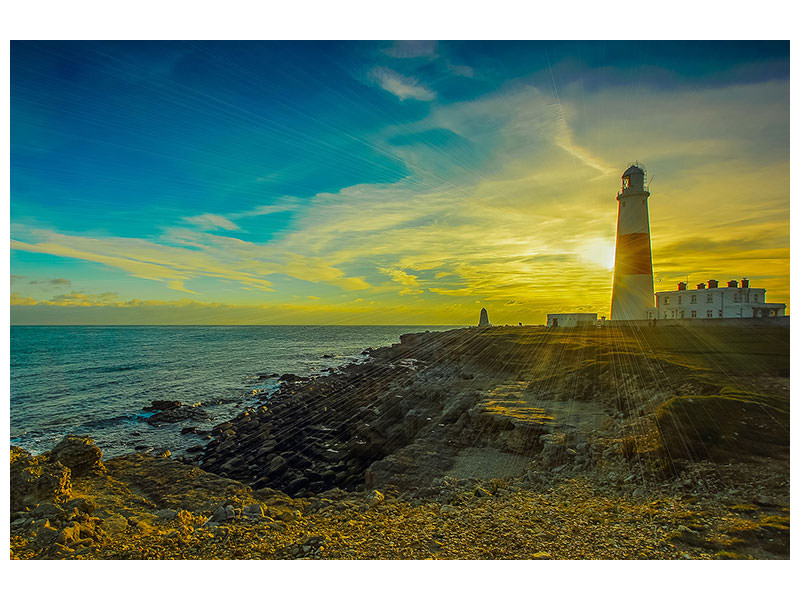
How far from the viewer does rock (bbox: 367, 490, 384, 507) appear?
4906 millimetres

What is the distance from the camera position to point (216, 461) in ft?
31.2

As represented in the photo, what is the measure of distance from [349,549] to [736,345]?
1194 cm

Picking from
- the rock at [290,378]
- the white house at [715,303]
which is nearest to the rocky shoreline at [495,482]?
the white house at [715,303]

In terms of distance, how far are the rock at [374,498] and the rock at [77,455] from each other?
14.5 ft

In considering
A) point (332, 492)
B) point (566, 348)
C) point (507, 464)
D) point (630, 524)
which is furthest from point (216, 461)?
point (566, 348)

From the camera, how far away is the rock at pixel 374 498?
491cm

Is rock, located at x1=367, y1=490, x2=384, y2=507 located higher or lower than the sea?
higher

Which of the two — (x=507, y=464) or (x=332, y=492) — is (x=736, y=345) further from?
(x=332, y=492)

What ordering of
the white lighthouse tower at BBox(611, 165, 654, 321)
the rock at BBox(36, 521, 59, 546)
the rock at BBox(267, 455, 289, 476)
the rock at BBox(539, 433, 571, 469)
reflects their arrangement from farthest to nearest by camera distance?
the white lighthouse tower at BBox(611, 165, 654, 321)
the rock at BBox(267, 455, 289, 476)
the rock at BBox(539, 433, 571, 469)
the rock at BBox(36, 521, 59, 546)

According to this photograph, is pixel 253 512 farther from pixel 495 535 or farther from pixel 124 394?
pixel 124 394

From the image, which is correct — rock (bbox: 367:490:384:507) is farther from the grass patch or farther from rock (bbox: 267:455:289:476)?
A: rock (bbox: 267:455:289:476)

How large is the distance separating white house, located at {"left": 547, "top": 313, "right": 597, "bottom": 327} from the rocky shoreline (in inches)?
375

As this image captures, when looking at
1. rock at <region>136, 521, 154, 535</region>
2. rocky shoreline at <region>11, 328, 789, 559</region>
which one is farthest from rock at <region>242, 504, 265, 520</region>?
rock at <region>136, 521, 154, 535</region>
